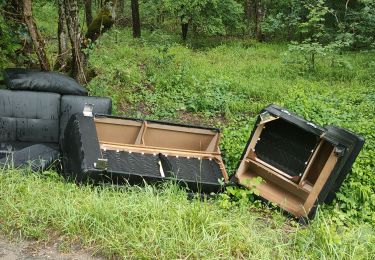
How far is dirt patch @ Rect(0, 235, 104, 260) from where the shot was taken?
3342mm

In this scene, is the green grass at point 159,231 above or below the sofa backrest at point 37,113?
above

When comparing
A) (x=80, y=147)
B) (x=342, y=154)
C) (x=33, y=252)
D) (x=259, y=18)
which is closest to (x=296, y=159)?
(x=342, y=154)

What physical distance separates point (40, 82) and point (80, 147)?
1758 millimetres

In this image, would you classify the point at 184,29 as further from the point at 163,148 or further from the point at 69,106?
the point at 163,148

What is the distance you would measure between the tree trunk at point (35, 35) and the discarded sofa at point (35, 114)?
4.82ft

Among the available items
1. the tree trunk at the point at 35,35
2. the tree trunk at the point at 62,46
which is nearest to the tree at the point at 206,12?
the tree trunk at the point at 62,46

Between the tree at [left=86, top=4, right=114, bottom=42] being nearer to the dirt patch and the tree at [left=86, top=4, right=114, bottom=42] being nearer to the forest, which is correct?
the forest

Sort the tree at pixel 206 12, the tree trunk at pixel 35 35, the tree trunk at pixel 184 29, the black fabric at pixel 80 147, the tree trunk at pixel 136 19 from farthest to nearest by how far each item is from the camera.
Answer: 1. the tree trunk at pixel 184 29
2. the tree trunk at pixel 136 19
3. the tree at pixel 206 12
4. the tree trunk at pixel 35 35
5. the black fabric at pixel 80 147

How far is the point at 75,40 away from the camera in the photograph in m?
8.52

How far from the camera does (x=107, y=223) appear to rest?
11.9 ft

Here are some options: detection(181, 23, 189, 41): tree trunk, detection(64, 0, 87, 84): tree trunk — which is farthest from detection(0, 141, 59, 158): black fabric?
detection(181, 23, 189, 41): tree trunk

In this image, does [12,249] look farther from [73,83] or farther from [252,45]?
[252,45]

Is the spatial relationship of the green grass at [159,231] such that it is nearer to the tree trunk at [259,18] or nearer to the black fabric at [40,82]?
the black fabric at [40,82]

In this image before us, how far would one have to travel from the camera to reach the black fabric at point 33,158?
5311mm
